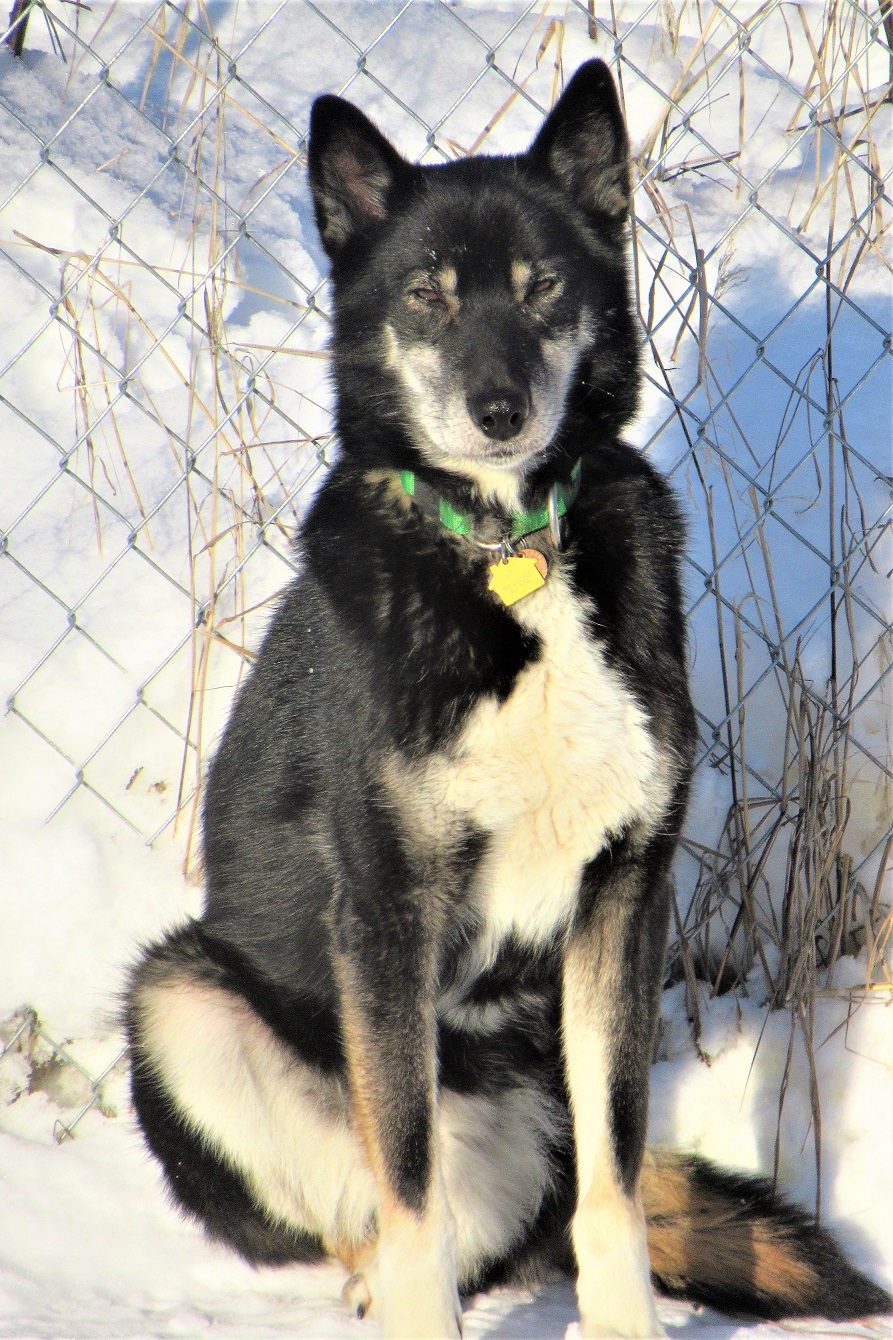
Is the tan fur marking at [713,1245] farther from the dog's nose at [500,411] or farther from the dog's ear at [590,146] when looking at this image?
the dog's ear at [590,146]

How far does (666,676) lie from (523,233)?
2.41 feet

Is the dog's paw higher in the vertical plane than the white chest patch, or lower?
lower

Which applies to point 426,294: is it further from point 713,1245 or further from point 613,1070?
point 713,1245

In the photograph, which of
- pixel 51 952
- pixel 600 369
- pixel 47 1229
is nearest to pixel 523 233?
pixel 600 369

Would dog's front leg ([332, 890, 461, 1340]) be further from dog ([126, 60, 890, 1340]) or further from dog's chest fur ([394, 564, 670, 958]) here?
dog's chest fur ([394, 564, 670, 958])

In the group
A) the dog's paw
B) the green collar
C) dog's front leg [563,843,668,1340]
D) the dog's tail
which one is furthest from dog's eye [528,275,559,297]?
the dog's paw

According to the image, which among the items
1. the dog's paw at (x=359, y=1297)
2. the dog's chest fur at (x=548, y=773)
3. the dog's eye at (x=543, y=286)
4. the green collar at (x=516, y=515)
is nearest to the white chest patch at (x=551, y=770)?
the dog's chest fur at (x=548, y=773)

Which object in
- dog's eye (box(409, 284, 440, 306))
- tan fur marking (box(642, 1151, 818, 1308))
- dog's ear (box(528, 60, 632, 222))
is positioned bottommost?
tan fur marking (box(642, 1151, 818, 1308))

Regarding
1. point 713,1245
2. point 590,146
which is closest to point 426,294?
point 590,146

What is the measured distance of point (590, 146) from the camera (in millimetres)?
1953

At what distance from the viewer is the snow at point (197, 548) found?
2160 millimetres

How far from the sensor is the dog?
1.66 meters

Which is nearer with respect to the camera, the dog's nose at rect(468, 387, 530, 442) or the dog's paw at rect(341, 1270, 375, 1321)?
the dog's nose at rect(468, 387, 530, 442)

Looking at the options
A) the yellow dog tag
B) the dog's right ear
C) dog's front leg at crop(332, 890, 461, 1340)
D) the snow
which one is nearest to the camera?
dog's front leg at crop(332, 890, 461, 1340)
